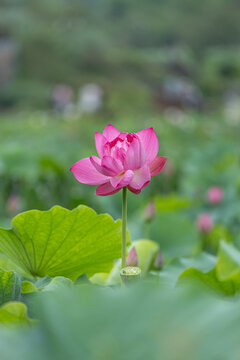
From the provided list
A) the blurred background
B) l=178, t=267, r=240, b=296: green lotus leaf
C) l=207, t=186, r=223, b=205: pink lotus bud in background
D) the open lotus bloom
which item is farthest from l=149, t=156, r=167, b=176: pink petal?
l=207, t=186, r=223, b=205: pink lotus bud in background

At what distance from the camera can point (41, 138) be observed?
141 inches

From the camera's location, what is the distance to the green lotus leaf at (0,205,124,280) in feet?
1.58

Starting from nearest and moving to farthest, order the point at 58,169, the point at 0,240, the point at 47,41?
the point at 0,240, the point at 58,169, the point at 47,41

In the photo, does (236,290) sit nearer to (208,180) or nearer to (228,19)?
(208,180)

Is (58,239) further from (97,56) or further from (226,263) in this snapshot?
(97,56)

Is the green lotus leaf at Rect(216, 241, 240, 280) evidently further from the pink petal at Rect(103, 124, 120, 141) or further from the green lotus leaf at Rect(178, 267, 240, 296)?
the pink petal at Rect(103, 124, 120, 141)

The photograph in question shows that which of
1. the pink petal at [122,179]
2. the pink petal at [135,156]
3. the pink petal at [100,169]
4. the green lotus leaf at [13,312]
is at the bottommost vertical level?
the green lotus leaf at [13,312]

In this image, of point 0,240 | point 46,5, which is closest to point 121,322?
point 0,240

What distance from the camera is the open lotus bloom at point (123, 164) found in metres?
0.43

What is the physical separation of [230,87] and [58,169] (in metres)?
13.2

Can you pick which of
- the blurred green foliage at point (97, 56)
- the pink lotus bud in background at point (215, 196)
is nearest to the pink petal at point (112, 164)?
the pink lotus bud in background at point (215, 196)

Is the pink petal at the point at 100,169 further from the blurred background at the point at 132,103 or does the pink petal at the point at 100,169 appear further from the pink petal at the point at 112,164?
the blurred background at the point at 132,103

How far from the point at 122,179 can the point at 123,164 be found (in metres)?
0.01

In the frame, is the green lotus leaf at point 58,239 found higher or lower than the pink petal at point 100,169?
lower
